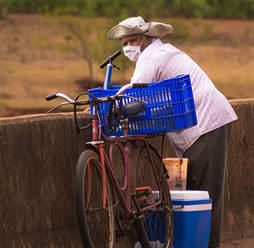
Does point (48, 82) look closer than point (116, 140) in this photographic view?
No

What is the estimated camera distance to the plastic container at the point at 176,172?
268 inches

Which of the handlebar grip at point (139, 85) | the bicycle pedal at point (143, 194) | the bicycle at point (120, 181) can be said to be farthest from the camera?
the bicycle pedal at point (143, 194)

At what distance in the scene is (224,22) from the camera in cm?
4688

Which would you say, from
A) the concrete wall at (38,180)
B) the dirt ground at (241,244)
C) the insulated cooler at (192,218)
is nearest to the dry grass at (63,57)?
the dirt ground at (241,244)

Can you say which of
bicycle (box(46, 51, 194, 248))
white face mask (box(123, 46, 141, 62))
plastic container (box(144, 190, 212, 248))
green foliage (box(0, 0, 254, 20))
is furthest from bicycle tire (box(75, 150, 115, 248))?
green foliage (box(0, 0, 254, 20))

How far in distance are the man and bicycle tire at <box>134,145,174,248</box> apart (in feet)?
0.90

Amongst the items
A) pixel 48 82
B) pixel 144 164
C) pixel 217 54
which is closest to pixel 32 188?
pixel 144 164

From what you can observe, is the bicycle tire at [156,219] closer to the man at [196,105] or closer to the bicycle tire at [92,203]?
the man at [196,105]

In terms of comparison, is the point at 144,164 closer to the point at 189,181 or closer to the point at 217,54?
the point at 189,181

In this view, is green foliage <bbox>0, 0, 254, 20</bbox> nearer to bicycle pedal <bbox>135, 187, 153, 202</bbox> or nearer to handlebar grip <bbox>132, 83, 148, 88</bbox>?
bicycle pedal <bbox>135, 187, 153, 202</bbox>

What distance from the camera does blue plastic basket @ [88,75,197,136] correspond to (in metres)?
6.21

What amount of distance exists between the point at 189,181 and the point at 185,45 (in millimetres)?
36286

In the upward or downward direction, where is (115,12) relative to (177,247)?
upward

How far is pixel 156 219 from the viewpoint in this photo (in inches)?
273
